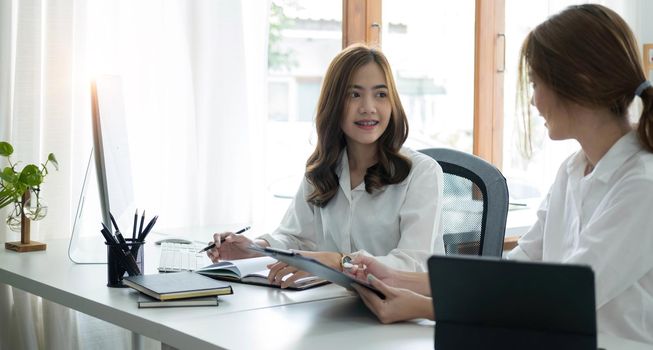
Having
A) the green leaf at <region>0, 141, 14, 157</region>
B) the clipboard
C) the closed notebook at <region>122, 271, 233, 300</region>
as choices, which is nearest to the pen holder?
the closed notebook at <region>122, 271, 233, 300</region>

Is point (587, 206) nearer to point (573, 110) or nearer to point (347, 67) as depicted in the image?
point (573, 110)

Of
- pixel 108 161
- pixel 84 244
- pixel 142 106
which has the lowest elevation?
pixel 84 244

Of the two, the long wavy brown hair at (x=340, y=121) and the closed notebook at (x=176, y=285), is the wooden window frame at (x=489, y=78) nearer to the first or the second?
the long wavy brown hair at (x=340, y=121)

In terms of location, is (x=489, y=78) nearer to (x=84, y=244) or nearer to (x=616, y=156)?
(x=84, y=244)

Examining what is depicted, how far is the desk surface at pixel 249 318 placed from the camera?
4.36ft

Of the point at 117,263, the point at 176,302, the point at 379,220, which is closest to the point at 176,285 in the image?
the point at 176,302

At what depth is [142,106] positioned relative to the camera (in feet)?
9.58

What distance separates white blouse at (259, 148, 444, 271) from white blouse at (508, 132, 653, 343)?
1.68 feet

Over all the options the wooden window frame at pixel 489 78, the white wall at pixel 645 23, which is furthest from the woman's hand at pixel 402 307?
the white wall at pixel 645 23

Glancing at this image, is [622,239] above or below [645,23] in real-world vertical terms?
below

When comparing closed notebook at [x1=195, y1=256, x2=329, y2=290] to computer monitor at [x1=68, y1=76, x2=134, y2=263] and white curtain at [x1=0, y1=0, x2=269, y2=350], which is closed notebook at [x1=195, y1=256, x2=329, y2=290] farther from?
white curtain at [x1=0, y1=0, x2=269, y2=350]

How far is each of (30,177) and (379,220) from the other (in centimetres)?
97

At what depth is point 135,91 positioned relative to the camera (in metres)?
2.90

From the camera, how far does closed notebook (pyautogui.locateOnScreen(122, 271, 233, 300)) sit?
1.57 meters
